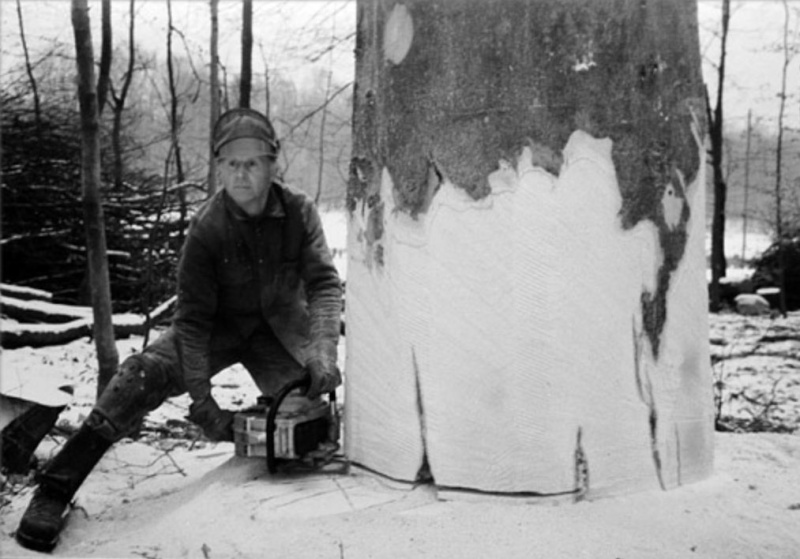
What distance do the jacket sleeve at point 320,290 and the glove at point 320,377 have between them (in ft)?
0.10

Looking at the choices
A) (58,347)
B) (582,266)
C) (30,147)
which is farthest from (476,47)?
(30,147)

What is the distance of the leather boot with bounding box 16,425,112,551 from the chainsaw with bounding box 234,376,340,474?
615 millimetres

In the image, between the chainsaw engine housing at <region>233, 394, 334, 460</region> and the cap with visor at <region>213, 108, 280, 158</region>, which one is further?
the cap with visor at <region>213, 108, 280, 158</region>

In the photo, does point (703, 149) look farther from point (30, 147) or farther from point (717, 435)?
point (30, 147)

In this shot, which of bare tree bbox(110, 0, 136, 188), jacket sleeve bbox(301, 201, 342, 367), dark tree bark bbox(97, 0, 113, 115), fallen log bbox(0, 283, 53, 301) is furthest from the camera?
bare tree bbox(110, 0, 136, 188)

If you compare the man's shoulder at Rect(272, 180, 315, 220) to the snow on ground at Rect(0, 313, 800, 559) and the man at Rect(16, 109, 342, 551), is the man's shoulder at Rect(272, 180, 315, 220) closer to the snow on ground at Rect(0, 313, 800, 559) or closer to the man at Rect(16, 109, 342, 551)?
the man at Rect(16, 109, 342, 551)

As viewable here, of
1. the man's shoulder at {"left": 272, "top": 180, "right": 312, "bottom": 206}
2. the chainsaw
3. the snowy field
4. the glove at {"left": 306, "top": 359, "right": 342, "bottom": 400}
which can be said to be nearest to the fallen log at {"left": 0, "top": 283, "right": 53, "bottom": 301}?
the snowy field

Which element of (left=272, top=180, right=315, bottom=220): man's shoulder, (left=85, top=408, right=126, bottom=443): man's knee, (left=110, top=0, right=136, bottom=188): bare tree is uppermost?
(left=110, top=0, right=136, bottom=188): bare tree

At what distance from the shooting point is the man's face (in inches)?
127

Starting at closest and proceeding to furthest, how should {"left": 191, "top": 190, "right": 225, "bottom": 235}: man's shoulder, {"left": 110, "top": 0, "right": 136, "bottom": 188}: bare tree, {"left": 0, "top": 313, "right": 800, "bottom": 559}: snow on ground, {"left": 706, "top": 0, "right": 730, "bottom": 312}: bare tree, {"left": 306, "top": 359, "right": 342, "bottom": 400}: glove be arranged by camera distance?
{"left": 0, "top": 313, "right": 800, "bottom": 559}: snow on ground
{"left": 306, "top": 359, "right": 342, "bottom": 400}: glove
{"left": 191, "top": 190, "right": 225, "bottom": 235}: man's shoulder
{"left": 110, "top": 0, "right": 136, "bottom": 188}: bare tree
{"left": 706, "top": 0, "right": 730, "bottom": 312}: bare tree

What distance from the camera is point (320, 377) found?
3086 millimetres

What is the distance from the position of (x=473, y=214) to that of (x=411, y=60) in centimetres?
52

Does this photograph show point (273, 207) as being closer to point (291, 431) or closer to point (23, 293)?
point (291, 431)

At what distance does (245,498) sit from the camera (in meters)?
2.70
